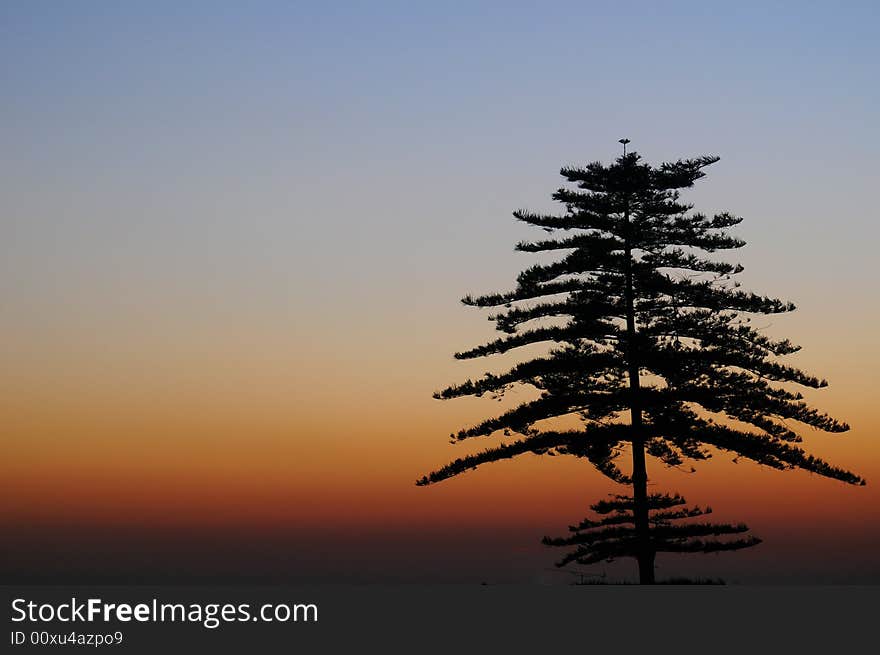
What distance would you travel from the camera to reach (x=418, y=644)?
1606cm

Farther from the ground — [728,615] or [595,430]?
[595,430]

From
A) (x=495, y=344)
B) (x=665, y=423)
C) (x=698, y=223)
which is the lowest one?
(x=665, y=423)

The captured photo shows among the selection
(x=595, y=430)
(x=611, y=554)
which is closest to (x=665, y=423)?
(x=595, y=430)

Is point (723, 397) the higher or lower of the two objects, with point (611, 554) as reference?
higher

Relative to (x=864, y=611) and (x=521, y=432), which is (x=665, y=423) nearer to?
(x=521, y=432)

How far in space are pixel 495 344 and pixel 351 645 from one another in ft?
55.4

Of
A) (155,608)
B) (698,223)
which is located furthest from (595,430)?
(155,608)

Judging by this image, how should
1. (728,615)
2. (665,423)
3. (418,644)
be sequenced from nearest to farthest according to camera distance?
(418,644) < (728,615) < (665,423)

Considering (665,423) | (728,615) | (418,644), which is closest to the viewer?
(418,644)

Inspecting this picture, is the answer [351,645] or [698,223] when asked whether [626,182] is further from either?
[351,645]

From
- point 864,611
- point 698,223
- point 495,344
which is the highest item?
point 698,223

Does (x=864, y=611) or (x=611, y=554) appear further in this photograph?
(x=611, y=554)

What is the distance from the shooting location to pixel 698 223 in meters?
32.5

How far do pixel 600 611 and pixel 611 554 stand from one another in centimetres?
1236
